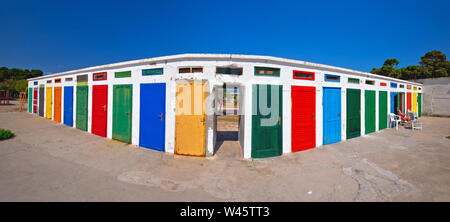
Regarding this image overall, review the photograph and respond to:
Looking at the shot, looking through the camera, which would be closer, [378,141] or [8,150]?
[8,150]

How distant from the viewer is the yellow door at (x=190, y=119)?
502 cm

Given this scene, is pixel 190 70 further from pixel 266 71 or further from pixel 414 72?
pixel 414 72

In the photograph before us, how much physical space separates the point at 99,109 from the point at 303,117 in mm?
8704

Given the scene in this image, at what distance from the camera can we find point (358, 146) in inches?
247

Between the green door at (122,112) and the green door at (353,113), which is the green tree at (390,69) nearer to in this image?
the green door at (353,113)

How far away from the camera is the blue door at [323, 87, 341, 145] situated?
6.38 meters

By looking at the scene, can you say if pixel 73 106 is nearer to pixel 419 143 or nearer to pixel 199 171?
pixel 199 171

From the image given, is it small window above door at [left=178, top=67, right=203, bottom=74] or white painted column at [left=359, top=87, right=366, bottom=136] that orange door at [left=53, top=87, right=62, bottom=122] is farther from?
white painted column at [left=359, top=87, right=366, bottom=136]

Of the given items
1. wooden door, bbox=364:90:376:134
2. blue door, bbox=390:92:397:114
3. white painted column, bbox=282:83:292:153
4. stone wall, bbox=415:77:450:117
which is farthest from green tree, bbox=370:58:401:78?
white painted column, bbox=282:83:292:153

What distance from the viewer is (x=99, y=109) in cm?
722

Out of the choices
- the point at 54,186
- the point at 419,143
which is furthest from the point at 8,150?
the point at 419,143

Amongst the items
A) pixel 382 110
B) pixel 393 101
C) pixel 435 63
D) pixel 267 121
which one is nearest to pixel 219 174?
pixel 267 121

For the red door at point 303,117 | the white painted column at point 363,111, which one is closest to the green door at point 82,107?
the red door at point 303,117

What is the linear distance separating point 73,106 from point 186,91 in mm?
8096
